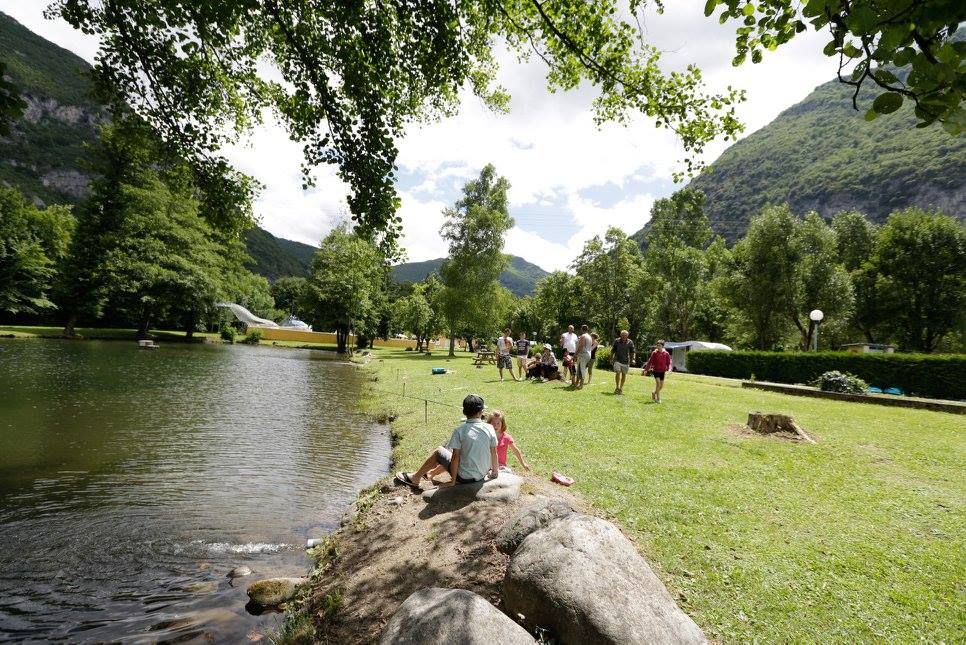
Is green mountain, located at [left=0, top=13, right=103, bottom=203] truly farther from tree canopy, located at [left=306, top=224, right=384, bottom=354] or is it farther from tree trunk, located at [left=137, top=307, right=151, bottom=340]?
tree canopy, located at [left=306, top=224, right=384, bottom=354]

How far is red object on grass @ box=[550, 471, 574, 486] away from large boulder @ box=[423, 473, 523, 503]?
1.21 m

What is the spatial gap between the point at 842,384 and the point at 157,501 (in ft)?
74.7

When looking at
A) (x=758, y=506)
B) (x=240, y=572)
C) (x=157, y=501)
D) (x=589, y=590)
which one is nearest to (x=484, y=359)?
(x=157, y=501)

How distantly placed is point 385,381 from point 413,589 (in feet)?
73.1

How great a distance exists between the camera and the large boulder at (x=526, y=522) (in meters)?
5.06

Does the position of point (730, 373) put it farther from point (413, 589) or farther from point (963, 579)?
point (413, 589)

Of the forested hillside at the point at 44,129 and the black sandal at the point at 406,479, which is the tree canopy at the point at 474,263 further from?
the forested hillside at the point at 44,129

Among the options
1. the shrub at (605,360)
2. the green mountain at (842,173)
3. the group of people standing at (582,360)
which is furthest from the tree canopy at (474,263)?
the green mountain at (842,173)

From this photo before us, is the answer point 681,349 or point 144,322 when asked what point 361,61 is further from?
point 144,322

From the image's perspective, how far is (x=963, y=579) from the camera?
4645 millimetres

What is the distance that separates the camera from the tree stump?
10.6 m

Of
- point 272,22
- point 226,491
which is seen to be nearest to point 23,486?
point 226,491

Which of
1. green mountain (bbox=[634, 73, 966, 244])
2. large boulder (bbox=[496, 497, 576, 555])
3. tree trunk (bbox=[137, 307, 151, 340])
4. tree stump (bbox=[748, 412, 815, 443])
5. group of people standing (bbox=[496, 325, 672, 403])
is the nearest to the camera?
large boulder (bbox=[496, 497, 576, 555])

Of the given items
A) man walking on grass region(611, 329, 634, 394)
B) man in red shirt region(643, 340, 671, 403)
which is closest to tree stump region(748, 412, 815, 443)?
man in red shirt region(643, 340, 671, 403)
